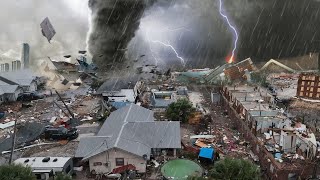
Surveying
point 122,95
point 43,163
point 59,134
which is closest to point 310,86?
point 122,95

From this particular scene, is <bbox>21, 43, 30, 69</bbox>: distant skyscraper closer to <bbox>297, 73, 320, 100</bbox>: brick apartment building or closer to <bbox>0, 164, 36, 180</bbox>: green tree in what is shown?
<bbox>0, 164, 36, 180</bbox>: green tree

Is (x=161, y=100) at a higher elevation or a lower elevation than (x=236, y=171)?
higher

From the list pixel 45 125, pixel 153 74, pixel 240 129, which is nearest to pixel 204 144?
pixel 240 129

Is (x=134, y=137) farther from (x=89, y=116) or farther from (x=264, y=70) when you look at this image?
(x=264, y=70)

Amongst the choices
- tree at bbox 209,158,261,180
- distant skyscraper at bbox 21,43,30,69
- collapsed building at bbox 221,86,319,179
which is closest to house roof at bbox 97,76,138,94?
collapsed building at bbox 221,86,319,179

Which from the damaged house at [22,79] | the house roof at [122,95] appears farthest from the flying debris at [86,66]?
the house roof at [122,95]

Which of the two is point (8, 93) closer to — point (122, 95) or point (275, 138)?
point (122, 95)
